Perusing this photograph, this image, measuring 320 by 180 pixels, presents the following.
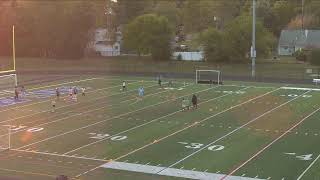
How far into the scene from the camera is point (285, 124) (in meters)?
27.8

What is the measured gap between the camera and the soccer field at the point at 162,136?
19078mm

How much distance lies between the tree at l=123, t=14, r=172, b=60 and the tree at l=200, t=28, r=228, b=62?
487 cm

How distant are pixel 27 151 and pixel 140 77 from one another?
105 feet

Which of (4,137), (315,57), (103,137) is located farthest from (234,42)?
(4,137)

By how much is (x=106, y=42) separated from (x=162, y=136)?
62.7m

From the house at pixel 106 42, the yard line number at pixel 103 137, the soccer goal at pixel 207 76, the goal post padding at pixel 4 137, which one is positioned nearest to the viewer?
the goal post padding at pixel 4 137

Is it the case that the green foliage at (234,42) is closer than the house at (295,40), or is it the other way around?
the green foliage at (234,42)

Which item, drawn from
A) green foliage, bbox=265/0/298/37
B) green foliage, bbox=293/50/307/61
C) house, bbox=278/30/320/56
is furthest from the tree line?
green foliage, bbox=265/0/298/37

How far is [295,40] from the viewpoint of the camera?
85000mm

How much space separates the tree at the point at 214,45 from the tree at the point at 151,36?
4872 millimetres

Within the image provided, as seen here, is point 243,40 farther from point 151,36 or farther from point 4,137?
point 4,137

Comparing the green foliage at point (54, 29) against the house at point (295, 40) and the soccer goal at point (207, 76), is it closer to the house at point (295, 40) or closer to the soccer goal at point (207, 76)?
the soccer goal at point (207, 76)

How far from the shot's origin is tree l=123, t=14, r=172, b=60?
67.4 m

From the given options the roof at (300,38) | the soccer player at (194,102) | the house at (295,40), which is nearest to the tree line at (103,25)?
the roof at (300,38)
